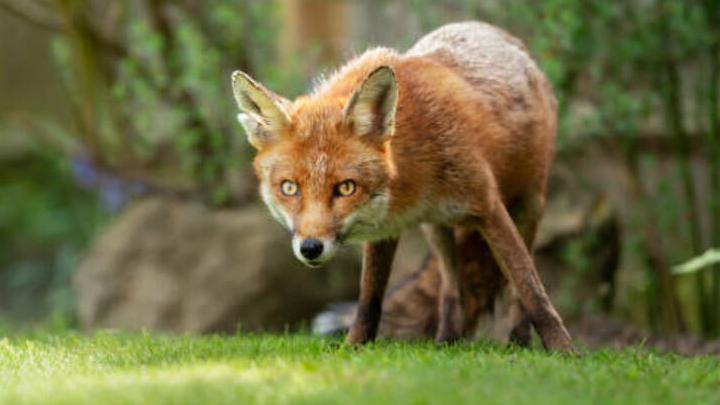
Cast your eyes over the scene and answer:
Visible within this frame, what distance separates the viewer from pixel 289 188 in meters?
5.77

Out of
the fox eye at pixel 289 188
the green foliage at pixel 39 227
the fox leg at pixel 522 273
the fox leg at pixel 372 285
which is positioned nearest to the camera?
the fox eye at pixel 289 188

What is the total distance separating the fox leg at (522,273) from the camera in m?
6.28

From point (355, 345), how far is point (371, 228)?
75 cm

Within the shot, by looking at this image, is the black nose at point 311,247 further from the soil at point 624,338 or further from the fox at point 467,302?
the soil at point 624,338

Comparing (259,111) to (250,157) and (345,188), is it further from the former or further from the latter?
(250,157)

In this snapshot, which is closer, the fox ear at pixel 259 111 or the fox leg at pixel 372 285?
the fox ear at pixel 259 111

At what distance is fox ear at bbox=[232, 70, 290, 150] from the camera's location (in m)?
5.90

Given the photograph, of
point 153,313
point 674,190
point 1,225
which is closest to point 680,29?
point 674,190

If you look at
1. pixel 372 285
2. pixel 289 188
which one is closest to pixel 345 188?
pixel 289 188

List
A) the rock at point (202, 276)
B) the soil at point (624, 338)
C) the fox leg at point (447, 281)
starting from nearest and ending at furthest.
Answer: the fox leg at point (447, 281) → the soil at point (624, 338) → the rock at point (202, 276)

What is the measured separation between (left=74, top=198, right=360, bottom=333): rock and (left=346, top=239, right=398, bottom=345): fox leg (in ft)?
14.5

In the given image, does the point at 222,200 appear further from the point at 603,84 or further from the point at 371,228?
the point at 371,228

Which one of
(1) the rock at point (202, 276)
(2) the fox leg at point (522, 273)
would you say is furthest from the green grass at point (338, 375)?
(1) the rock at point (202, 276)

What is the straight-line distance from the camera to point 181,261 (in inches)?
460
